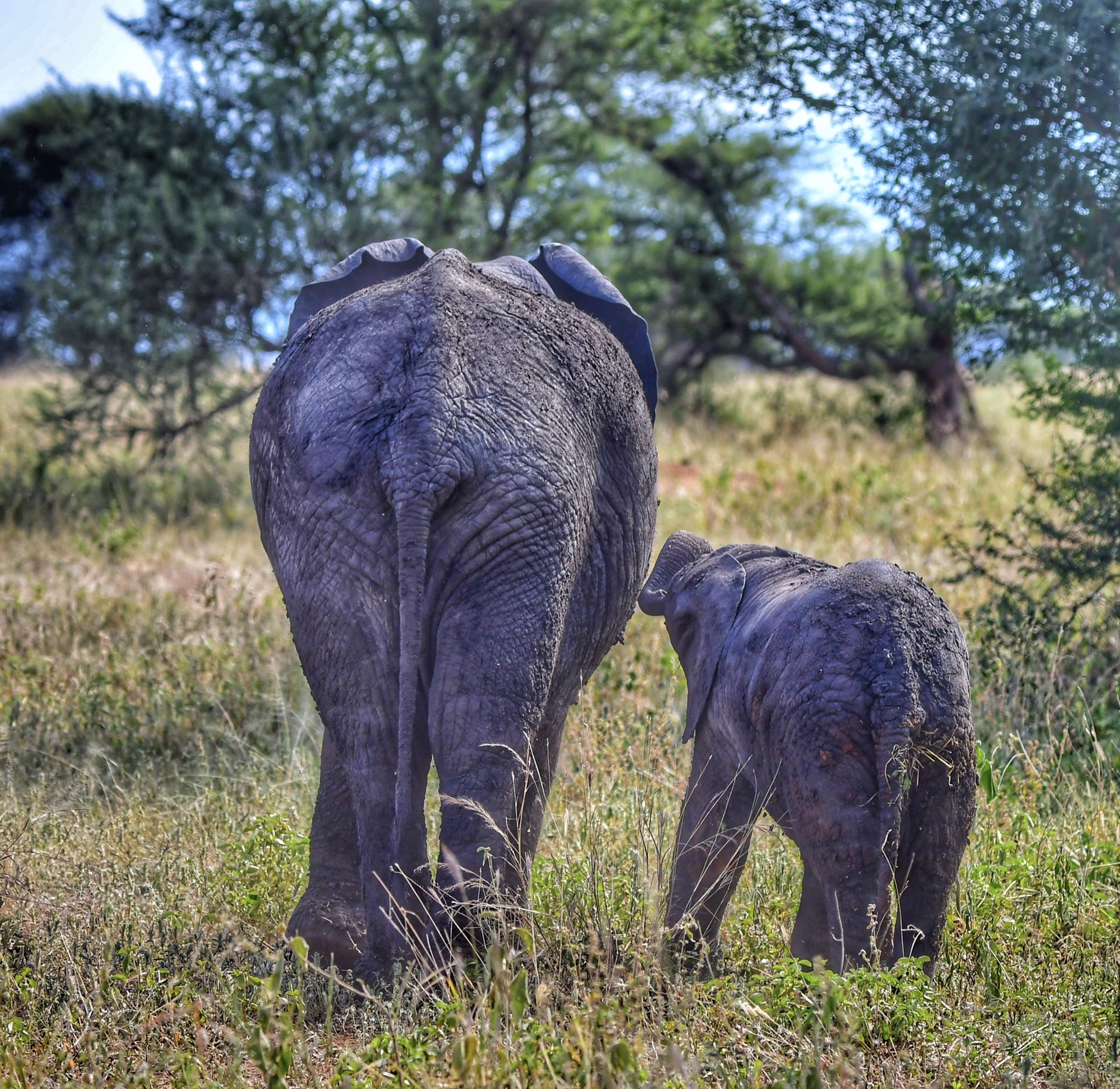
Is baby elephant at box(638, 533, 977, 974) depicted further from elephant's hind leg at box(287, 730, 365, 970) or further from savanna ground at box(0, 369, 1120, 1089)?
elephant's hind leg at box(287, 730, 365, 970)

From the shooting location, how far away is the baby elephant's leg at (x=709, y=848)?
3883 millimetres

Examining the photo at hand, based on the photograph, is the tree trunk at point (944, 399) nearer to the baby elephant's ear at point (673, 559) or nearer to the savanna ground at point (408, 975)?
the savanna ground at point (408, 975)

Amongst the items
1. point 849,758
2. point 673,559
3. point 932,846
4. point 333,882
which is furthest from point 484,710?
point 673,559

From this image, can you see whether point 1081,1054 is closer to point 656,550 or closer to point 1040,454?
point 656,550

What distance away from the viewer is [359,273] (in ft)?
15.1

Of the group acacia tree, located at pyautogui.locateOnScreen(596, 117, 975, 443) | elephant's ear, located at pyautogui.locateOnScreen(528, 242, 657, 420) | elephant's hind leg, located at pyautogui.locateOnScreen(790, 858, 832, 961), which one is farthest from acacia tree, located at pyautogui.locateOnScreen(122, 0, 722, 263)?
elephant's hind leg, located at pyautogui.locateOnScreen(790, 858, 832, 961)

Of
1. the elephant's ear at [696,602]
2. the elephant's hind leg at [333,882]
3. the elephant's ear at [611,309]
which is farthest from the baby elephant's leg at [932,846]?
the elephant's ear at [611,309]

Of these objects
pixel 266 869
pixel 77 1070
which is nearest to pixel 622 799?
pixel 266 869

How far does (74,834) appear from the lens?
4773mm

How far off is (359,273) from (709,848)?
7.50ft

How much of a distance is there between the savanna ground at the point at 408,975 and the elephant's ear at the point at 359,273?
1.83 metres

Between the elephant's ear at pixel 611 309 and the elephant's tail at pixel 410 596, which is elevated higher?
the elephant's ear at pixel 611 309

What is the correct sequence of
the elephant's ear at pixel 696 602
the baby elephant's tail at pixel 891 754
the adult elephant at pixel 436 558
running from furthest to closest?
1. the elephant's ear at pixel 696 602
2. the adult elephant at pixel 436 558
3. the baby elephant's tail at pixel 891 754

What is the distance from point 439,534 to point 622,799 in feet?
6.89
